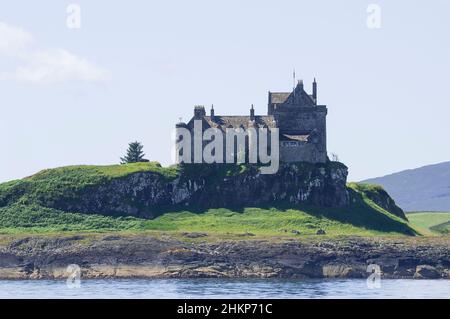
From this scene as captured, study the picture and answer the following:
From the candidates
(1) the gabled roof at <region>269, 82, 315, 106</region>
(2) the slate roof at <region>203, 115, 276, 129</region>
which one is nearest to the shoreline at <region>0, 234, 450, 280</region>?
(2) the slate roof at <region>203, 115, 276, 129</region>

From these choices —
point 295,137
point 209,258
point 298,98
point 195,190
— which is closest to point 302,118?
point 298,98

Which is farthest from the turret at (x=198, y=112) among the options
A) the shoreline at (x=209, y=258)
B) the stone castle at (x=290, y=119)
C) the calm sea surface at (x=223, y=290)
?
the calm sea surface at (x=223, y=290)

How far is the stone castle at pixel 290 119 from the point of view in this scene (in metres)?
184

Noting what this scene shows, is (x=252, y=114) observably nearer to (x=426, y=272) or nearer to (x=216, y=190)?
(x=216, y=190)

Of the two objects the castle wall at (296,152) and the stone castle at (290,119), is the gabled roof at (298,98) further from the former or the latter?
the castle wall at (296,152)

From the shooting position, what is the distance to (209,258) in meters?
155

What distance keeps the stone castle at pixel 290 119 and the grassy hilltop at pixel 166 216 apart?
26.4 feet

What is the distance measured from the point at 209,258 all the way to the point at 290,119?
39.3 m

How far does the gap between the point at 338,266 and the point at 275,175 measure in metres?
28.1
